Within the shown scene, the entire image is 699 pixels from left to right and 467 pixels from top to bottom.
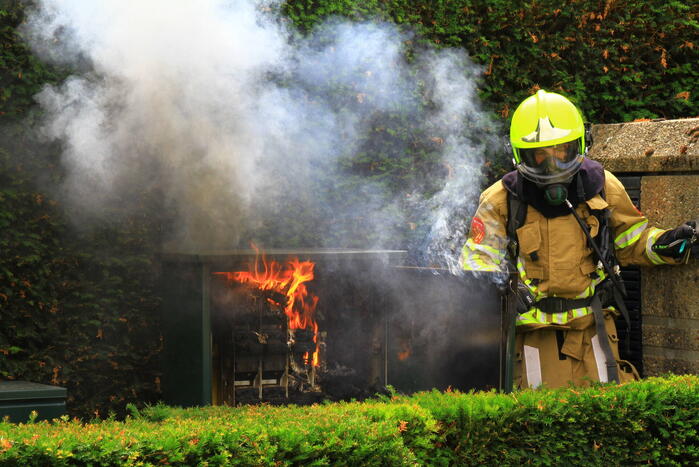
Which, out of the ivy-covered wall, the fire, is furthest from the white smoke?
the fire

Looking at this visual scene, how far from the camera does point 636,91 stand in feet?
24.7

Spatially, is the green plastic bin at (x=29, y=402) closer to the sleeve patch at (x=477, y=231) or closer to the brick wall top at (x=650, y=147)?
the sleeve patch at (x=477, y=231)

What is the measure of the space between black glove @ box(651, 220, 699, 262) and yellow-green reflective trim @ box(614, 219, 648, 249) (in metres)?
0.14

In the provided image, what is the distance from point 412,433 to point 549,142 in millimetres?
2150

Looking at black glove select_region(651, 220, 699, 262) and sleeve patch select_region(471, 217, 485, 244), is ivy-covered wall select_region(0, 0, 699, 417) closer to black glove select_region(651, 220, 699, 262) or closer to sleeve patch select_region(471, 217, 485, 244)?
sleeve patch select_region(471, 217, 485, 244)

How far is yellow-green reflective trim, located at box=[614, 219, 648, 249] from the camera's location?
5520 millimetres

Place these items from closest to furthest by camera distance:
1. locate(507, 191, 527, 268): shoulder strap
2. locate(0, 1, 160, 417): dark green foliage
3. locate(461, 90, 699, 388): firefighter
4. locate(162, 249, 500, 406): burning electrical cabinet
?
locate(162, 249, 500, 406): burning electrical cabinet → locate(0, 1, 160, 417): dark green foliage → locate(461, 90, 699, 388): firefighter → locate(507, 191, 527, 268): shoulder strap

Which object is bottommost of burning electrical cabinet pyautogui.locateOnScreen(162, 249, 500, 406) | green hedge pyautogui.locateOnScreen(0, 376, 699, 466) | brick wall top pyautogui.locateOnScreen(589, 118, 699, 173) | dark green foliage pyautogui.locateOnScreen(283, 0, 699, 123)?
green hedge pyautogui.locateOnScreen(0, 376, 699, 466)

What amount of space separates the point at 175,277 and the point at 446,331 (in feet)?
5.18

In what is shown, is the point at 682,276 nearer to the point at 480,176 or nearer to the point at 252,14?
the point at 480,176

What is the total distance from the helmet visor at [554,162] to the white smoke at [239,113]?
2.46 feet

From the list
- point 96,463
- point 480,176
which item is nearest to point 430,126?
point 480,176

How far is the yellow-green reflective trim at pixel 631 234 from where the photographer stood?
552cm

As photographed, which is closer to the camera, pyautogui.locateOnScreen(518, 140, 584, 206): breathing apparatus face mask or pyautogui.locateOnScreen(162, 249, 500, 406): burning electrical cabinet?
pyautogui.locateOnScreen(162, 249, 500, 406): burning electrical cabinet
